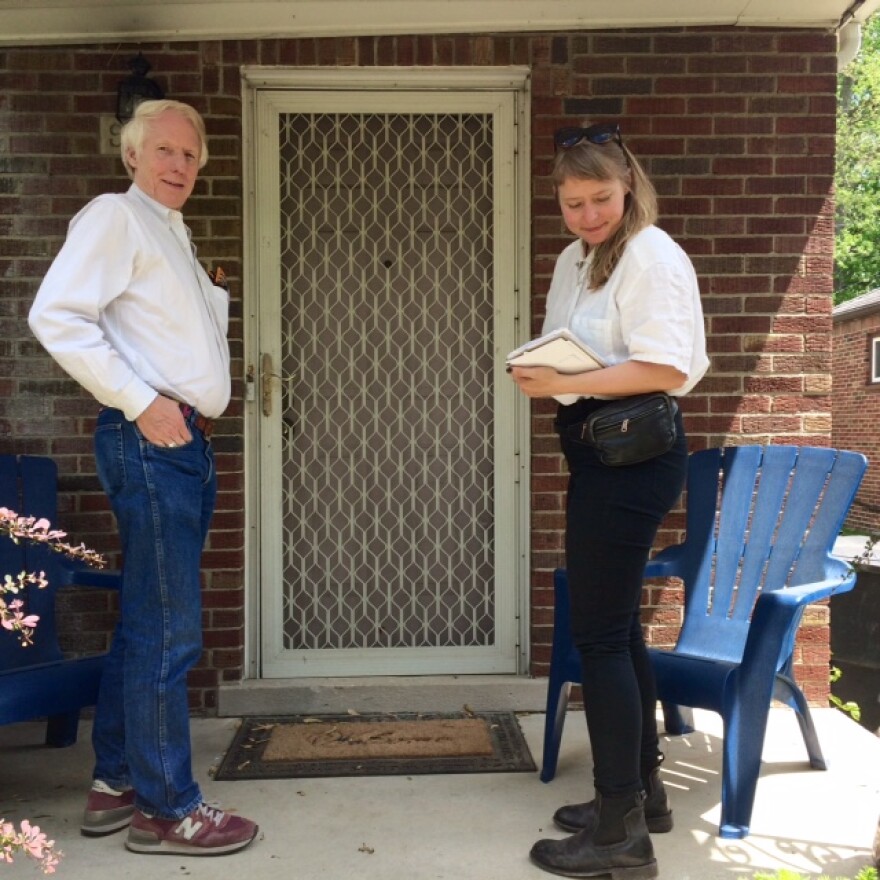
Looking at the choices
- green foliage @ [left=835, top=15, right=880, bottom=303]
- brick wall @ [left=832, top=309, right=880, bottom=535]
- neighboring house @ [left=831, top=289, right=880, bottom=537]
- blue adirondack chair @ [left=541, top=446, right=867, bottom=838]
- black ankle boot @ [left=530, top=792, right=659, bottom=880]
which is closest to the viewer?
black ankle boot @ [left=530, top=792, right=659, bottom=880]

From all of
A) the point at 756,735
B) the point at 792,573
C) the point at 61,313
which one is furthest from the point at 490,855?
the point at 61,313

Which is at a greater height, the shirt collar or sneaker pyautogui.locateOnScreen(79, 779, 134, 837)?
the shirt collar

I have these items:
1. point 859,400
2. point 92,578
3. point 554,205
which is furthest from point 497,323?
point 859,400

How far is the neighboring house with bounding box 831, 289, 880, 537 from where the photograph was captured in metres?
18.3

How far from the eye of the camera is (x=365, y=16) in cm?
378

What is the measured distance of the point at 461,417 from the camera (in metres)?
4.10

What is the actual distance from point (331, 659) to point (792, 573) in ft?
5.99

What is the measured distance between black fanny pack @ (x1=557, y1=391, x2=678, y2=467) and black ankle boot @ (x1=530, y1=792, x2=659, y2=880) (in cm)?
84

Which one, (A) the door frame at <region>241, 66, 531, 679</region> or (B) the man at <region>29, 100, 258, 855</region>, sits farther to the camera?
(A) the door frame at <region>241, 66, 531, 679</region>

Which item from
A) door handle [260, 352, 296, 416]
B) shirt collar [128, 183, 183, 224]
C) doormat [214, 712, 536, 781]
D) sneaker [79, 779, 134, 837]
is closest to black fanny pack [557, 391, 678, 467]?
shirt collar [128, 183, 183, 224]

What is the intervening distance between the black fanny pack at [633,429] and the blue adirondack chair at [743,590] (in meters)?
0.72

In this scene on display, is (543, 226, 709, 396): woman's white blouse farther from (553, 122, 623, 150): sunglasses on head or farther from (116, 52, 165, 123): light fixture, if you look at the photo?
(116, 52, 165, 123): light fixture

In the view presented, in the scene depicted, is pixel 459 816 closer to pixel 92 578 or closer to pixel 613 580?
pixel 613 580

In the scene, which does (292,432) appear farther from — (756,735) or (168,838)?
(756,735)
